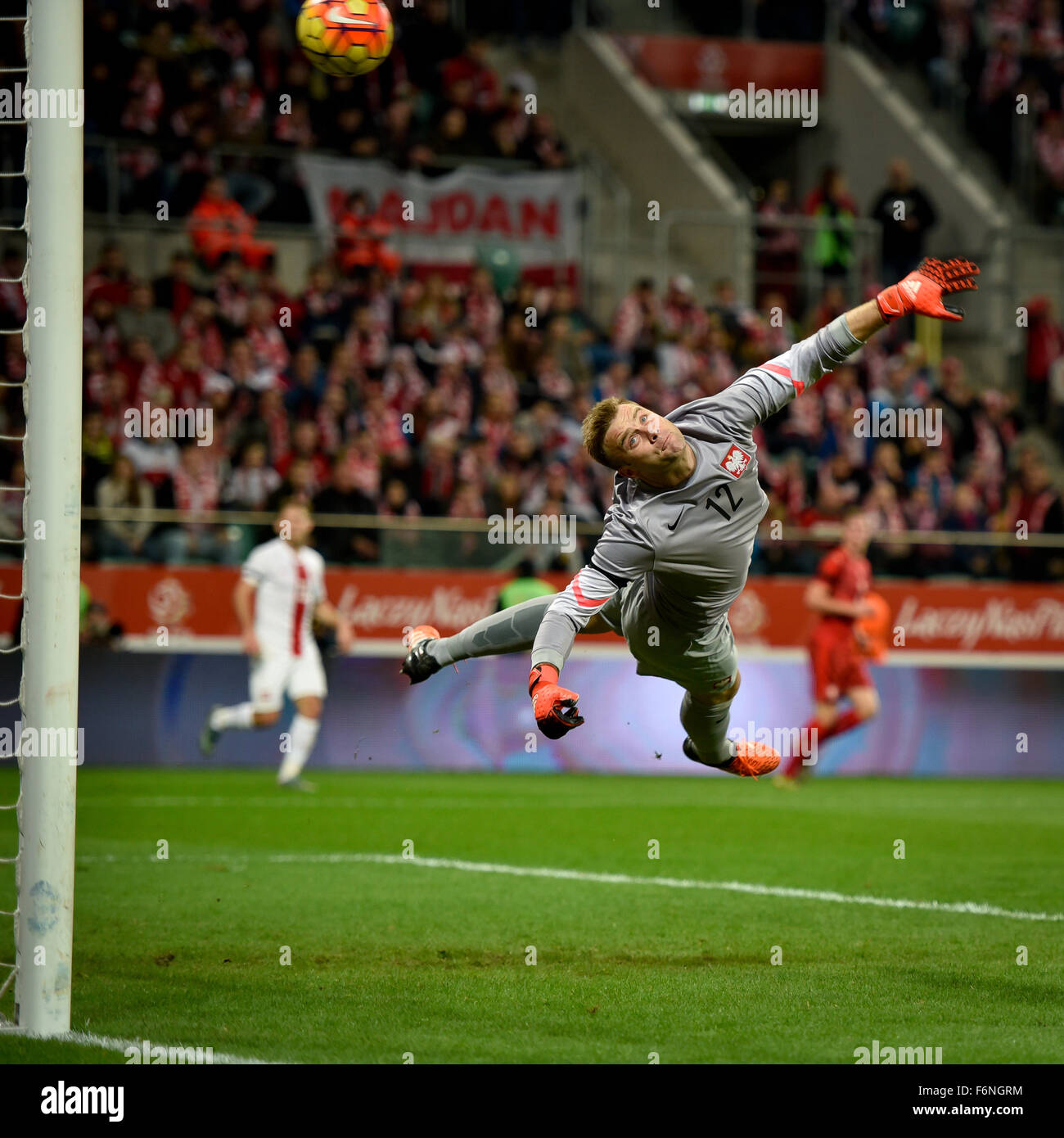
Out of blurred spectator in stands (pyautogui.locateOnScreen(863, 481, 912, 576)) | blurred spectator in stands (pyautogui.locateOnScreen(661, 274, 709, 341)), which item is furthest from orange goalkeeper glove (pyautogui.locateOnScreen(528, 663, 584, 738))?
blurred spectator in stands (pyautogui.locateOnScreen(661, 274, 709, 341))

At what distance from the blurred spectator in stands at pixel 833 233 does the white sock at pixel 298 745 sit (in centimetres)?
1075

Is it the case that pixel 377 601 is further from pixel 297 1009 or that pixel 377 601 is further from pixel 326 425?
pixel 297 1009

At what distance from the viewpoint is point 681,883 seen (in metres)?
9.59

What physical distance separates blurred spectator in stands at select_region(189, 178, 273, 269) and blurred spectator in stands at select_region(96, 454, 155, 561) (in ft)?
13.1

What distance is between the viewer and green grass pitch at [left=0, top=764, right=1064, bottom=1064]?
571 cm

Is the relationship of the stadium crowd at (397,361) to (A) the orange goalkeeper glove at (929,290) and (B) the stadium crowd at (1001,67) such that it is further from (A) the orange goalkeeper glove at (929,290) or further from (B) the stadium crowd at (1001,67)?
(A) the orange goalkeeper glove at (929,290)

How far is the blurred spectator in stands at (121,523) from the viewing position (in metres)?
15.8

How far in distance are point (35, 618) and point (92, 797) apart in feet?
25.5

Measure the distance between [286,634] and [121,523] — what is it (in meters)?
2.27

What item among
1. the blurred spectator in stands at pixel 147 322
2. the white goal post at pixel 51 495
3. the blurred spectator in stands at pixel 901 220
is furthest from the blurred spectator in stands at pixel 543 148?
the white goal post at pixel 51 495

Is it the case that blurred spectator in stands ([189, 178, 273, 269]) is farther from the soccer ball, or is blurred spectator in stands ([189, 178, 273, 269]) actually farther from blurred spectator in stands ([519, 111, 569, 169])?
the soccer ball

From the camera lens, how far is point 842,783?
1655cm

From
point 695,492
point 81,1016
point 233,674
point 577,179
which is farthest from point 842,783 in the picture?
point 81,1016
